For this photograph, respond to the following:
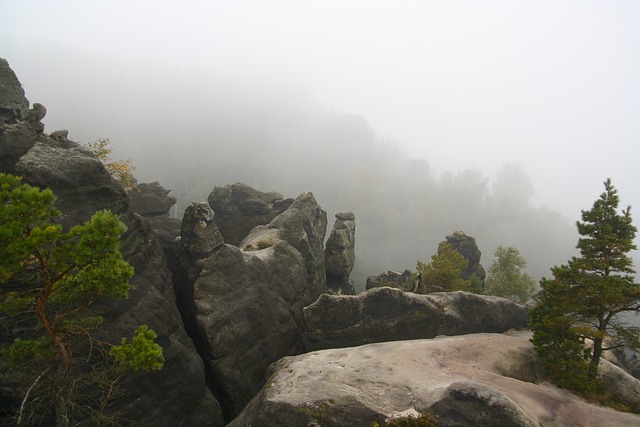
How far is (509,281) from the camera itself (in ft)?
163

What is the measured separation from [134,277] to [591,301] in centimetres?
2626

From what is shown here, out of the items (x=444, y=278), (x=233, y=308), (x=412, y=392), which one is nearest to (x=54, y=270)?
(x=233, y=308)

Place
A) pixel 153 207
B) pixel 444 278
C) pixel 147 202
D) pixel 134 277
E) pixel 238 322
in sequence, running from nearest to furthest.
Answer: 1. pixel 134 277
2. pixel 238 322
3. pixel 444 278
4. pixel 147 202
5. pixel 153 207

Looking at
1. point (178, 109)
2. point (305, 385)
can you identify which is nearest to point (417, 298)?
point (305, 385)

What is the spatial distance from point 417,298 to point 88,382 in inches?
865

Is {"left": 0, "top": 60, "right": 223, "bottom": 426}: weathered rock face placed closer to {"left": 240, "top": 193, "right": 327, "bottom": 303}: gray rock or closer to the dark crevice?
the dark crevice

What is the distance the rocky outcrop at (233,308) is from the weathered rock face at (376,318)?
6.68ft

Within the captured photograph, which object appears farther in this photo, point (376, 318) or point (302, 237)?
point (302, 237)

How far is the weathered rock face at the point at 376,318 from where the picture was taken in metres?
24.8

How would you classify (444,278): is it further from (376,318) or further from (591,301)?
(591,301)

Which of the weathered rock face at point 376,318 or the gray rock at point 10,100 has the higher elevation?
the gray rock at point 10,100

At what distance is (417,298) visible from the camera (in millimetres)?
26375

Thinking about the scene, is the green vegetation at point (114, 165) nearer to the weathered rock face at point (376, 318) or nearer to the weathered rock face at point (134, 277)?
the weathered rock face at point (134, 277)

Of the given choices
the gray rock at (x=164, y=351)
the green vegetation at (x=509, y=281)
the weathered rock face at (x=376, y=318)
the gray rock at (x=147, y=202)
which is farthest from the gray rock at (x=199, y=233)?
the green vegetation at (x=509, y=281)
